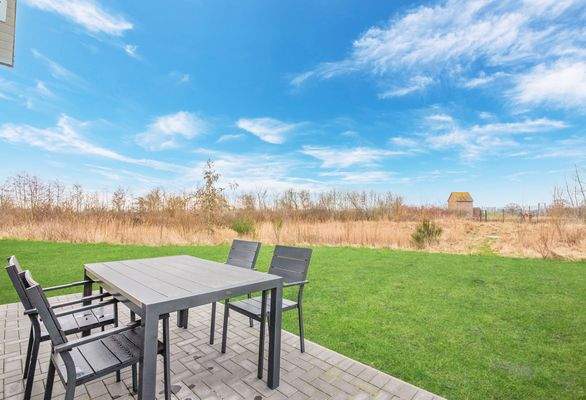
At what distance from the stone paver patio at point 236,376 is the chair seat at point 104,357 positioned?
51cm

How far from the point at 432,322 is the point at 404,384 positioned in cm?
156

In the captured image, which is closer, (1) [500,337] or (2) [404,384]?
(2) [404,384]

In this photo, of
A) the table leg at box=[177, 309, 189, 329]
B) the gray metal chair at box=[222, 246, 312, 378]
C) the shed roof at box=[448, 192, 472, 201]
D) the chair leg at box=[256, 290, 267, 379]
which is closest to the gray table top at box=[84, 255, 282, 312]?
the chair leg at box=[256, 290, 267, 379]

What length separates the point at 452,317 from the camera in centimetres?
371

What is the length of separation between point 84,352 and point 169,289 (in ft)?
1.80

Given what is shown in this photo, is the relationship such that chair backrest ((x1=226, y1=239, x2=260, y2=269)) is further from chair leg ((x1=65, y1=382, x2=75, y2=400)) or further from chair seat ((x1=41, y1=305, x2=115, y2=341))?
chair leg ((x1=65, y1=382, x2=75, y2=400))

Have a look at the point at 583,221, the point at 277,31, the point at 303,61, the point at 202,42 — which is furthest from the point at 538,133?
the point at 202,42

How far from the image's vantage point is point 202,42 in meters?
10.3

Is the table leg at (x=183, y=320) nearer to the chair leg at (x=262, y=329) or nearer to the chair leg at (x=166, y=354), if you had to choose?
the chair leg at (x=262, y=329)

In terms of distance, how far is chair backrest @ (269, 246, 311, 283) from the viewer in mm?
2713

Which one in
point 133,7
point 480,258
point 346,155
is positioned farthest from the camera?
point 346,155

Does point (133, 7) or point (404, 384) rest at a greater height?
point (133, 7)

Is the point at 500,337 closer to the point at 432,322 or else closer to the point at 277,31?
the point at 432,322

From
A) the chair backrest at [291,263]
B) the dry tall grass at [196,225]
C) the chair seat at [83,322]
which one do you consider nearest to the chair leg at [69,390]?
the chair seat at [83,322]
